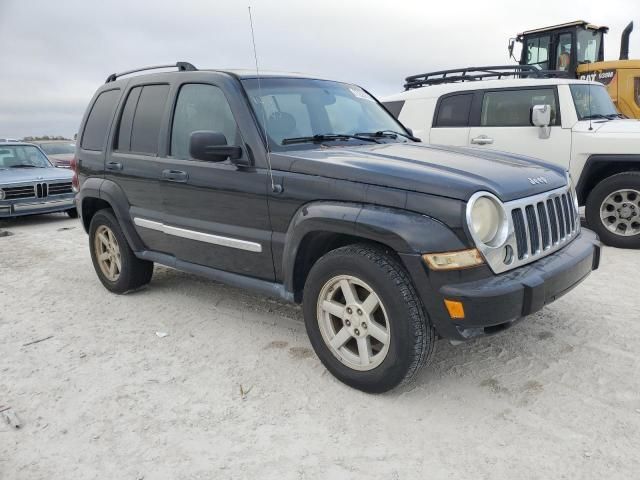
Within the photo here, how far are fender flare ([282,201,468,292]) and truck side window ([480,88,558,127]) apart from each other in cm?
461

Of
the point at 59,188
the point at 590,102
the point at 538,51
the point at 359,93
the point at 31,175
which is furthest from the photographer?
the point at 538,51

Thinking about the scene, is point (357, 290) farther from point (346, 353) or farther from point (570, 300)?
point (570, 300)

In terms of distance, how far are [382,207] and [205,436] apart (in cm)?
147

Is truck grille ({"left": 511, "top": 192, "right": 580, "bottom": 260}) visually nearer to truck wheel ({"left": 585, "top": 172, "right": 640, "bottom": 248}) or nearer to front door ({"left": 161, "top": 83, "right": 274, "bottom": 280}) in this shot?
front door ({"left": 161, "top": 83, "right": 274, "bottom": 280})

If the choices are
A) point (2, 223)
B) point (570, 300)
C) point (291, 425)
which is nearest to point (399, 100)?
point (570, 300)

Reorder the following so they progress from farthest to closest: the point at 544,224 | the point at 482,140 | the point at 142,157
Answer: the point at 482,140
the point at 142,157
the point at 544,224

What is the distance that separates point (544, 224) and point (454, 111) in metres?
4.52

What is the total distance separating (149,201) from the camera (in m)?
4.34

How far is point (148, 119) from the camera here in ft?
14.4

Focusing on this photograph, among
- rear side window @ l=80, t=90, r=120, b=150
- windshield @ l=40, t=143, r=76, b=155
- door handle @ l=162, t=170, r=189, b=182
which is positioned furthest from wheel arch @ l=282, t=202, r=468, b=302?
windshield @ l=40, t=143, r=76, b=155

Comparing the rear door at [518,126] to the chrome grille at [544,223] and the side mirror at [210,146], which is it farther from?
the side mirror at [210,146]

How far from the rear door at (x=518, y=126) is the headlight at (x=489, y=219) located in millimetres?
3910

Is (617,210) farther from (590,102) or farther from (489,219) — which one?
(489,219)

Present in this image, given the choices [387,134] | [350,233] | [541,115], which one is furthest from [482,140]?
[350,233]
